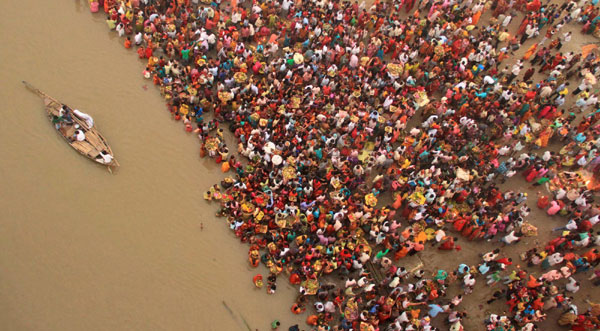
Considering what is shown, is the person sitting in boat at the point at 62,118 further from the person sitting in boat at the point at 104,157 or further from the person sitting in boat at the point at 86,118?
the person sitting in boat at the point at 104,157

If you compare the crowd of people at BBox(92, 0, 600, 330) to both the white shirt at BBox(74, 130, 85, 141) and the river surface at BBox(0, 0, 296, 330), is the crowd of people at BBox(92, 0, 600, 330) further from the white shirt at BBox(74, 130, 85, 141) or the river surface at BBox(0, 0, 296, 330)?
the white shirt at BBox(74, 130, 85, 141)

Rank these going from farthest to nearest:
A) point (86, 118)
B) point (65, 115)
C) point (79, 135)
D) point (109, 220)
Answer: point (86, 118), point (65, 115), point (79, 135), point (109, 220)

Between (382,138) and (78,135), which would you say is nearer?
(78,135)

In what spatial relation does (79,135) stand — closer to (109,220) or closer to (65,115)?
(65,115)

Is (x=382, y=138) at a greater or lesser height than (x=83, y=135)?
greater

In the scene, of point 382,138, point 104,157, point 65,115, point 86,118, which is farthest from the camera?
point 382,138

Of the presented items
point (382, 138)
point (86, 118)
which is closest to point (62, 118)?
point (86, 118)

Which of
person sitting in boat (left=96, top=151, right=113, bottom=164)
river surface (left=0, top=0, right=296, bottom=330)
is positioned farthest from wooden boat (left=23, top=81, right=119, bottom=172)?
river surface (left=0, top=0, right=296, bottom=330)
